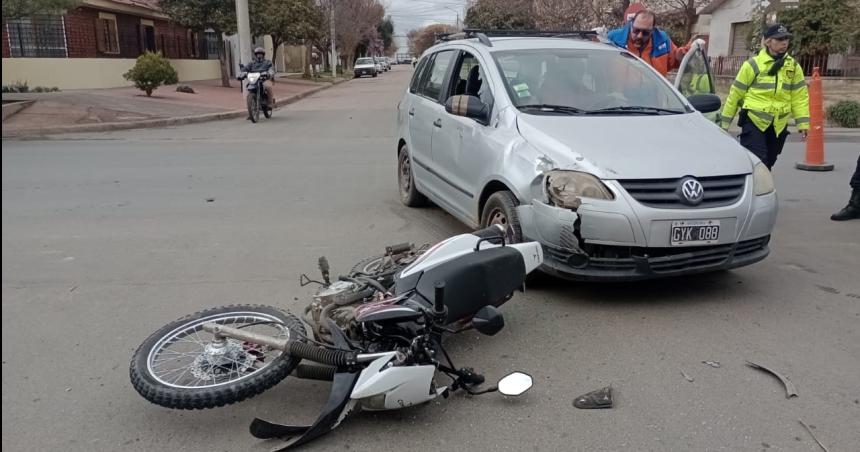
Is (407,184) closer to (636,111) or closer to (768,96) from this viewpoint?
(636,111)

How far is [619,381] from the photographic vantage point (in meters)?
3.48

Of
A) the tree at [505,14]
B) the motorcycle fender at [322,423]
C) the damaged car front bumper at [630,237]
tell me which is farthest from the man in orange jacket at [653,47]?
the tree at [505,14]

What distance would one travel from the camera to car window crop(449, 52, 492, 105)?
17.9 feet

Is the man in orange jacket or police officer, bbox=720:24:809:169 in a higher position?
the man in orange jacket

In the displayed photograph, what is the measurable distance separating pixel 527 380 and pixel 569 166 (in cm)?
157

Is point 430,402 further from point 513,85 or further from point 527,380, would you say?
point 513,85

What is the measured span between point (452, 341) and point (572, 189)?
1180 mm

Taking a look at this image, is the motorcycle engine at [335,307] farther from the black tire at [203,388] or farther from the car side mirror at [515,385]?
the car side mirror at [515,385]

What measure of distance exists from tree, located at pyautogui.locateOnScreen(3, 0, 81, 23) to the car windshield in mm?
12562

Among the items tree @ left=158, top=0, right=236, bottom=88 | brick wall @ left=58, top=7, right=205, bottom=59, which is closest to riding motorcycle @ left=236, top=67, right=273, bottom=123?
tree @ left=158, top=0, right=236, bottom=88

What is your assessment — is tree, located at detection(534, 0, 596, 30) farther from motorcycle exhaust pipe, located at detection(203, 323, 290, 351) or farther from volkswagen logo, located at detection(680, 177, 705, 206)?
motorcycle exhaust pipe, located at detection(203, 323, 290, 351)

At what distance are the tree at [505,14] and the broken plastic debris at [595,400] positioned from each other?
23.2 metres

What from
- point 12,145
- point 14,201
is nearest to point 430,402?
point 14,201

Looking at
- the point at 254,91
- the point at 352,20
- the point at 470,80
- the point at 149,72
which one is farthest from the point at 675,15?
the point at 352,20
